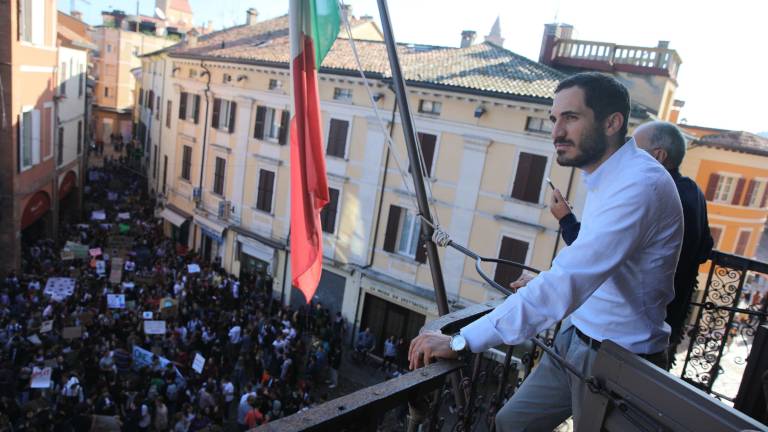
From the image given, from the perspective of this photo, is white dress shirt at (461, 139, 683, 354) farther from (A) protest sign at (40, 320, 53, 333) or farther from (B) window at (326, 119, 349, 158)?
(B) window at (326, 119, 349, 158)

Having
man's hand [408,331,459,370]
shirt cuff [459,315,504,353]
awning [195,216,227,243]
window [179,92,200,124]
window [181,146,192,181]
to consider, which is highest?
shirt cuff [459,315,504,353]

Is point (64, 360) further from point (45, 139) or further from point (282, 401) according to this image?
point (45, 139)

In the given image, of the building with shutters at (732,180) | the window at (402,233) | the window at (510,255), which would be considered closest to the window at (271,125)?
the window at (402,233)

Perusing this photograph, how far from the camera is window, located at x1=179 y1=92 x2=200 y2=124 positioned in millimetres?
26109

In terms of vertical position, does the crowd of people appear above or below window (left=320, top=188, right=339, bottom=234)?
below

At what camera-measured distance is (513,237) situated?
16953 mm

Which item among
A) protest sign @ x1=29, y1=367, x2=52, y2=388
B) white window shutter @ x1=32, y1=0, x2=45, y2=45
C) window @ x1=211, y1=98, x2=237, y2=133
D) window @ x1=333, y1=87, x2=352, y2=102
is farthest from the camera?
window @ x1=211, y1=98, x2=237, y2=133

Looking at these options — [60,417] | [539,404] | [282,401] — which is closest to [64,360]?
[60,417]

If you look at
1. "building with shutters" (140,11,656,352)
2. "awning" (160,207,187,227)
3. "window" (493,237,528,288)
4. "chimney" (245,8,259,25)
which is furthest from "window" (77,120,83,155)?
"window" (493,237,528,288)

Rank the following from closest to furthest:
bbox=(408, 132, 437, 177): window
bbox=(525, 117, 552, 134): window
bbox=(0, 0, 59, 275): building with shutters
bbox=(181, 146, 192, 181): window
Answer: bbox=(525, 117, 552, 134): window
bbox=(0, 0, 59, 275): building with shutters
bbox=(408, 132, 437, 177): window
bbox=(181, 146, 192, 181): window

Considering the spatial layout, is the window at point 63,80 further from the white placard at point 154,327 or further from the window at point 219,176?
the white placard at point 154,327

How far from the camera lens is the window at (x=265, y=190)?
22266 mm

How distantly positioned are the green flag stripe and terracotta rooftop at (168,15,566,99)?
38.1 ft

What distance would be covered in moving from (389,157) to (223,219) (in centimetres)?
969
